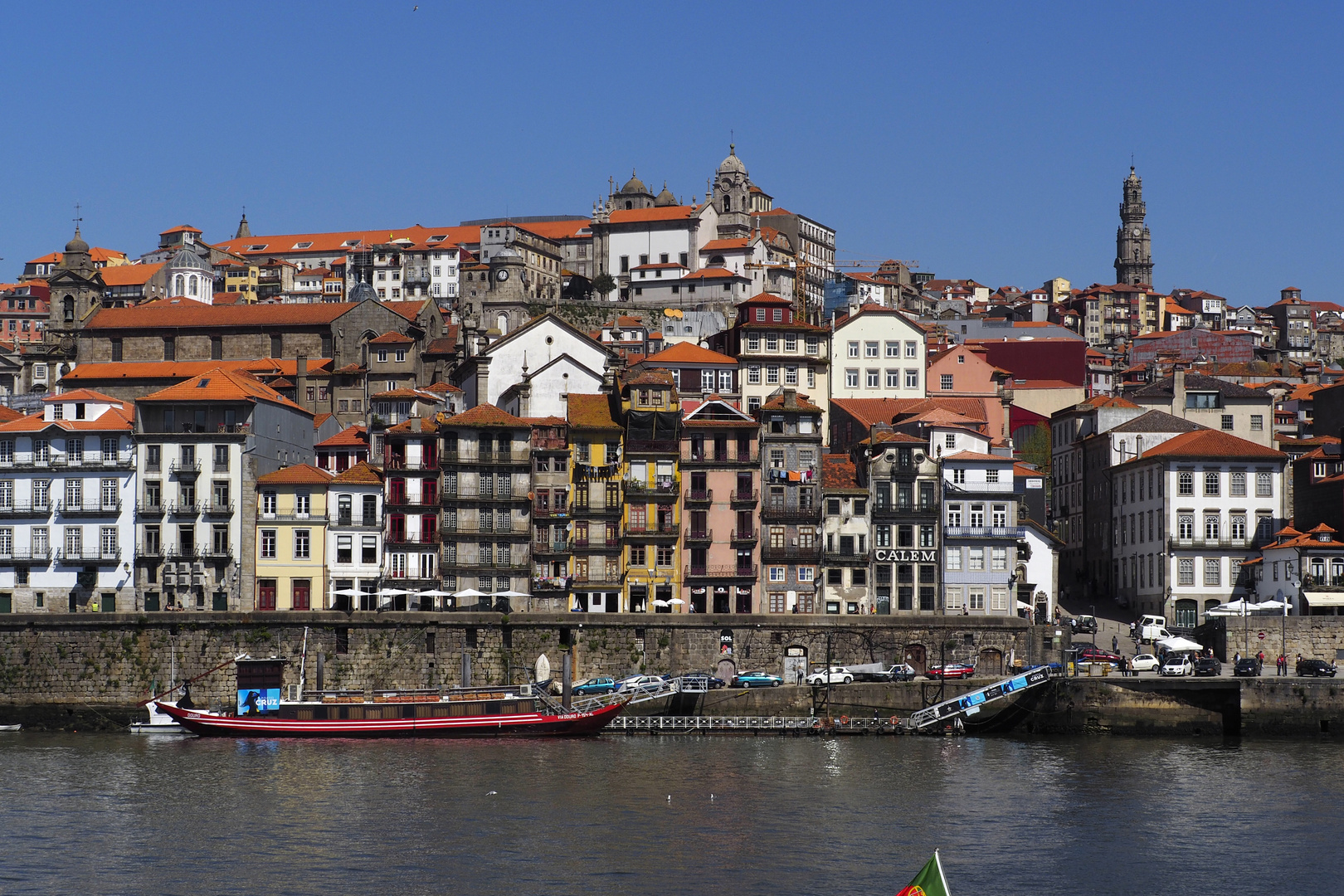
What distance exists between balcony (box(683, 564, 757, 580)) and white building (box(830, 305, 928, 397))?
2468cm

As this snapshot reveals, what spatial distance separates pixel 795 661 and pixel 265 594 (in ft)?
87.9

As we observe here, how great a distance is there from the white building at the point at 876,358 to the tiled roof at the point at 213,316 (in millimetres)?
34823

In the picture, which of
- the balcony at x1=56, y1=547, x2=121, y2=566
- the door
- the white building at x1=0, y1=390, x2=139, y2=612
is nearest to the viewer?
the door

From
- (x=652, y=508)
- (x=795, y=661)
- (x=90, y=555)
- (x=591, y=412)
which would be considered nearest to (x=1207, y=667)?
(x=795, y=661)

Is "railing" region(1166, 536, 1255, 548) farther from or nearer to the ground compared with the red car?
farther from the ground

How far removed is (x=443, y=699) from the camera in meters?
79.5

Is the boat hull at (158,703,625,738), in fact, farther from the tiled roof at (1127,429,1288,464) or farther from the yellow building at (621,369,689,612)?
the tiled roof at (1127,429,1288,464)

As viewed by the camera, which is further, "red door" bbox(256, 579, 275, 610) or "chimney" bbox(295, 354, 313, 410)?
"chimney" bbox(295, 354, 313, 410)

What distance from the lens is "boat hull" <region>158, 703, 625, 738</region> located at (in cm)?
7631

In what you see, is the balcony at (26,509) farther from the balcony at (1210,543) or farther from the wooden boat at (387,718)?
the balcony at (1210,543)

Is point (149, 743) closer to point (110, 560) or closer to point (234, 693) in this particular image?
point (234, 693)

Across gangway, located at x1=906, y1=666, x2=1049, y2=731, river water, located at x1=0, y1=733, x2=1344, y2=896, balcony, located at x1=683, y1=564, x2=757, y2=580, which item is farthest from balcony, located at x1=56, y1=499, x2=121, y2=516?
gangway, located at x1=906, y1=666, x2=1049, y2=731

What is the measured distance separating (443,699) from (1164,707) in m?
31.3

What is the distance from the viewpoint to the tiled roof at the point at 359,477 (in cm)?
8981
